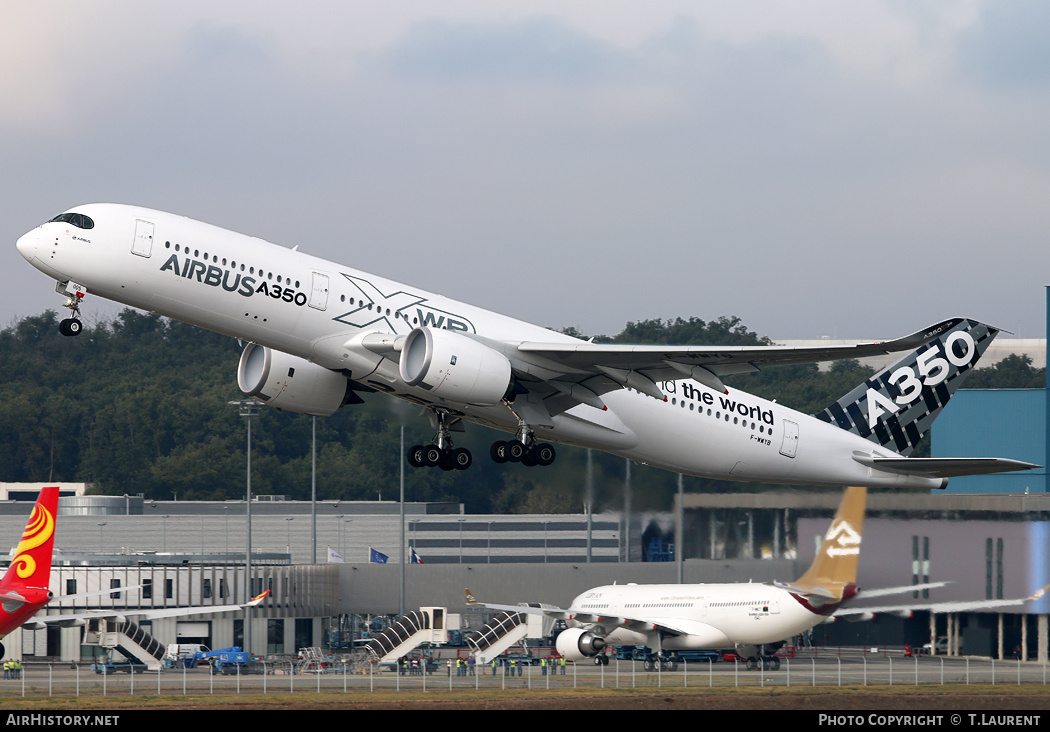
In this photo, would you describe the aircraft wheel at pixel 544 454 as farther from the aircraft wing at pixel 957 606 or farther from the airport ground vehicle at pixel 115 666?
the airport ground vehicle at pixel 115 666

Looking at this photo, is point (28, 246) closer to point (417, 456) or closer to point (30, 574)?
point (417, 456)

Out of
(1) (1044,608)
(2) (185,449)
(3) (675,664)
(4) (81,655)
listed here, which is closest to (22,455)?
(2) (185,449)

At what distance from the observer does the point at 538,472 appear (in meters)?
46.6

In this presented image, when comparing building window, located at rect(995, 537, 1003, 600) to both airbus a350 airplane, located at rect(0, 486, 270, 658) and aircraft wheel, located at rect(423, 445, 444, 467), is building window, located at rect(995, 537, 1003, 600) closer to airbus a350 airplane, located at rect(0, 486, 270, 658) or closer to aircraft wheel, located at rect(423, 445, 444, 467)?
aircraft wheel, located at rect(423, 445, 444, 467)

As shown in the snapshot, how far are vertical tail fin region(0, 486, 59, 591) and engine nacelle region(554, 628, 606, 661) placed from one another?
1929 centimetres

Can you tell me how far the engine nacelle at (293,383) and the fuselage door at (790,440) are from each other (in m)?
12.1

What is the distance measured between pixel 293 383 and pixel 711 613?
22.3 m

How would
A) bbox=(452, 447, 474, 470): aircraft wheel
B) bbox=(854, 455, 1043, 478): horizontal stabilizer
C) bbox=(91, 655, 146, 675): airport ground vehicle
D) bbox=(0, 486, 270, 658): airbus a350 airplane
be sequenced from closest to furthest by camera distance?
bbox=(452, 447, 474, 470): aircraft wheel < bbox=(854, 455, 1043, 478): horizontal stabilizer < bbox=(0, 486, 270, 658): airbus a350 airplane < bbox=(91, 655, 146, 675): airport ground vehicle

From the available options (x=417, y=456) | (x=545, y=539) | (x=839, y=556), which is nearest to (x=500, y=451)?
(x=417, y=456)

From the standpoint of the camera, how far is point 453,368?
34.3 metres

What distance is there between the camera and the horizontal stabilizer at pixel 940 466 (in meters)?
39.6

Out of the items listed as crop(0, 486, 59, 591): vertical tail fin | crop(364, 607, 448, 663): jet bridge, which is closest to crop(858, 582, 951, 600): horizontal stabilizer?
crop(364, 607, 448, 663): jet bridge

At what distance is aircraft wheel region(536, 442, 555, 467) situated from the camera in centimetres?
3706

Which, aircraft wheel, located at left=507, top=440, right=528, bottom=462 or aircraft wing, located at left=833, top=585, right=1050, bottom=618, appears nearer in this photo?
aircraft wheel, located at left=507, top=440, right=528, bottom=462
